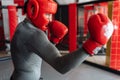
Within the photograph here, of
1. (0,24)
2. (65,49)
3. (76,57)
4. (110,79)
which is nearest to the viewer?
(76,57)

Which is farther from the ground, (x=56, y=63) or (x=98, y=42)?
(x=98, y=42)

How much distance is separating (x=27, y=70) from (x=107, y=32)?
1.84 ft

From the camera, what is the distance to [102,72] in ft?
11.2

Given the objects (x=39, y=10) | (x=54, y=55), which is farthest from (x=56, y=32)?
(x=54, y=55)

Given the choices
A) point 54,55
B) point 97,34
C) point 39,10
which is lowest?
point 54,55

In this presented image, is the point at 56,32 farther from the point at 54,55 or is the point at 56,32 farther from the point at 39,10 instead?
the point at 54,55

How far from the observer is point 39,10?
3.62ft

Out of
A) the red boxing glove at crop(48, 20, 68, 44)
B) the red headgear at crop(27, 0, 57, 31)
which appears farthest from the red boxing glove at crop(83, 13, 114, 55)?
the red boxing glove at crop(48, 20, 68, 44)

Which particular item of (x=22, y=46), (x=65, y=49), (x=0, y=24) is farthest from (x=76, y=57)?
(x=0, y=24)

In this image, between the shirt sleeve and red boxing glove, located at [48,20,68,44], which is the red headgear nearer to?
the shirt sleeve

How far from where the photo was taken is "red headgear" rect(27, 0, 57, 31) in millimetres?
1105

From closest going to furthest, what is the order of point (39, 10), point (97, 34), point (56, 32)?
1. point (97, 34)
2. point (39, 10)
3. point (56, 32)

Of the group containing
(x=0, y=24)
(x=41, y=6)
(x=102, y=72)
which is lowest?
(x=102, y=72)

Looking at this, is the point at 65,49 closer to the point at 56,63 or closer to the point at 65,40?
the point at 65,40
